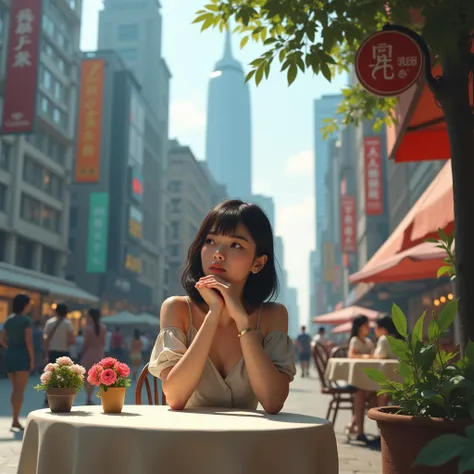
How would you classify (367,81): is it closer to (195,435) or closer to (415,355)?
(415,355)

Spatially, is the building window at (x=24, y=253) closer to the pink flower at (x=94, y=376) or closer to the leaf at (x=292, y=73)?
the leaf at (x=292, y=73)

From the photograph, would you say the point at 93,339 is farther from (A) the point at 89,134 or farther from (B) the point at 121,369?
(A) the point at 89,134

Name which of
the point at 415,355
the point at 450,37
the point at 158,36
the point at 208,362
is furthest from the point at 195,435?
the point at 158,36

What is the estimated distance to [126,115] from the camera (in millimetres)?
58250

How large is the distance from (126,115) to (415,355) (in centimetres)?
5791

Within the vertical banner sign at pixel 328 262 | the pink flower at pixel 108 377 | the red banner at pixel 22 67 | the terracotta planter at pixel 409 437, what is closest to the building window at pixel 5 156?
the red banner at pixel 22 67

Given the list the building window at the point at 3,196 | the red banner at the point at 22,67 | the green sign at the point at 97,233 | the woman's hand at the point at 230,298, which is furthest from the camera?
the green sign at the point at 97,233

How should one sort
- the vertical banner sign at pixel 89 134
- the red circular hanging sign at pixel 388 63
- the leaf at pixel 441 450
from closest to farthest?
the leaf at pixel 441 450 < the red circular hanging sign at pixel 388 63 < the vertical banner sign at pixel 89 134

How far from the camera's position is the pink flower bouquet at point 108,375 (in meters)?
2.70

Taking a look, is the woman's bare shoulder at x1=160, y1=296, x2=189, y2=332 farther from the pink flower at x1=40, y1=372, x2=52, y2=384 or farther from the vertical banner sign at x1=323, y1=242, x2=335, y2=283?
the vertical banner sign at x1=323, y1=242, x2=335, y2=283

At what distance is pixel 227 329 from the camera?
2875 mm

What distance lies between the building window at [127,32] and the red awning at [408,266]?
99.8 m

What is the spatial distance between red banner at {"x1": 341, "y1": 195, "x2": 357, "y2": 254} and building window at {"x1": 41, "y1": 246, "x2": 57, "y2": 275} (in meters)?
24.4

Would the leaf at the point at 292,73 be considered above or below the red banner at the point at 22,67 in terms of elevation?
below
